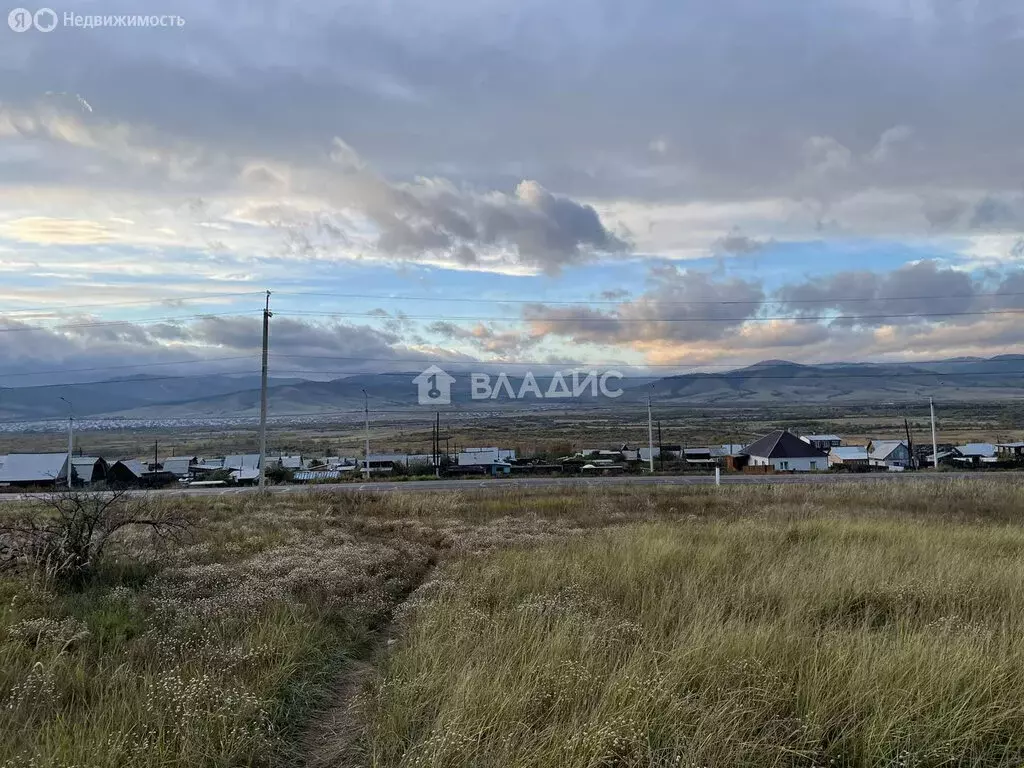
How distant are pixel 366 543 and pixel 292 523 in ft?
15.5

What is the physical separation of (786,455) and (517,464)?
1113 inches

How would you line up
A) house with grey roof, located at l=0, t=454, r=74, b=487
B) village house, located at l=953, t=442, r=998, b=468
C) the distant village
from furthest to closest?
village house, located at l=953, t=442, r=998, b=468
the distant village
house with grey roof, located at l=0, t=454, r=74, b=487

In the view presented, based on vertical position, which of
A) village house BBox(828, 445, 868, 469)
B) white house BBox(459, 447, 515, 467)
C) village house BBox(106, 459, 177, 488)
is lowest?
village house BBox(828, 445, 868, 469)

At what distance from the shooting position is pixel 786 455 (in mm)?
65000

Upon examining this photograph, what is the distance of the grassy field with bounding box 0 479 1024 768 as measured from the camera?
4.32m

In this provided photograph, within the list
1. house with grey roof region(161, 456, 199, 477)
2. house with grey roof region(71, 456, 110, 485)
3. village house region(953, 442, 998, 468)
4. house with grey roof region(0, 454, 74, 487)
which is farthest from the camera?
house with grey roof region(161, 456, 199, 477)

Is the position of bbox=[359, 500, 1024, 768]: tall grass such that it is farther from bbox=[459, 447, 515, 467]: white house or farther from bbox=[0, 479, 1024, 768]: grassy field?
bbox=[459, 447, 515, 467]: white house

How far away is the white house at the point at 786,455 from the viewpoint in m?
64.1

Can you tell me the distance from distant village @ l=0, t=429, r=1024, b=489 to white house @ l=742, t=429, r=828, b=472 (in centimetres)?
10

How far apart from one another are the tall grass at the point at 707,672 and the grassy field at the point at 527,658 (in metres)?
0.02

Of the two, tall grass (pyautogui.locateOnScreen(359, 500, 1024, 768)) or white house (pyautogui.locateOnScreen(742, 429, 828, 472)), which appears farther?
white house (pyautogui.locateOnScreen(742, 429, 828, 472))

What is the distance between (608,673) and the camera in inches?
208

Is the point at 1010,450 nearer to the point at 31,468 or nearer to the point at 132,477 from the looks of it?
the point at 132,477

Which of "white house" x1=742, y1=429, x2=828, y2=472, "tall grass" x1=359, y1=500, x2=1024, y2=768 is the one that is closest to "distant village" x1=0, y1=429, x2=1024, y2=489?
"white house" x1=742, y1=429, x2=828, y2=472
